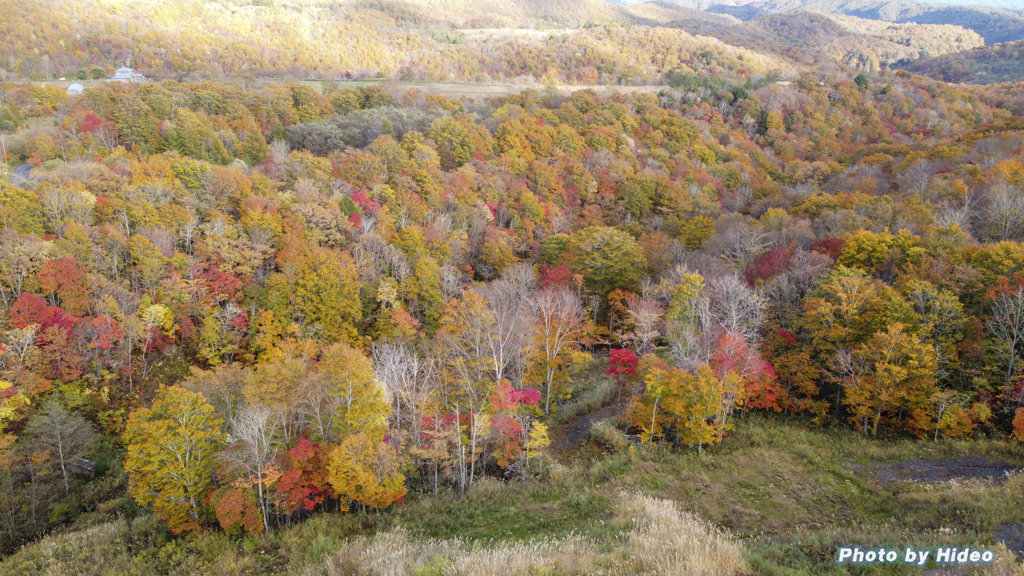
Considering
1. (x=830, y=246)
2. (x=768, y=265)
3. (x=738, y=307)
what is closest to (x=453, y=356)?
(x=738, y=307)

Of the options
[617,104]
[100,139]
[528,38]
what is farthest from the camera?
[528,38]

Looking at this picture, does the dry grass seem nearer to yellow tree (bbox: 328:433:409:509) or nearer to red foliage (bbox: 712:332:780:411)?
yellow tree (bbox: 328:433:409:509)

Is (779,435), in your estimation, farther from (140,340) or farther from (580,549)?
(140,340)

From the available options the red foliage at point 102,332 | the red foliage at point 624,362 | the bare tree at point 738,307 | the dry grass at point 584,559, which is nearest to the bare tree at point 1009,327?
the bare tree at point 738,307

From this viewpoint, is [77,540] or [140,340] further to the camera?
[140,340]

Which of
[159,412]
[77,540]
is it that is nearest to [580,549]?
[159,412]

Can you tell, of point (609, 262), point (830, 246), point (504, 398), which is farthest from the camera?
point (609, 262)

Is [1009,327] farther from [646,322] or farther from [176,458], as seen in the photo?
[176,458]
